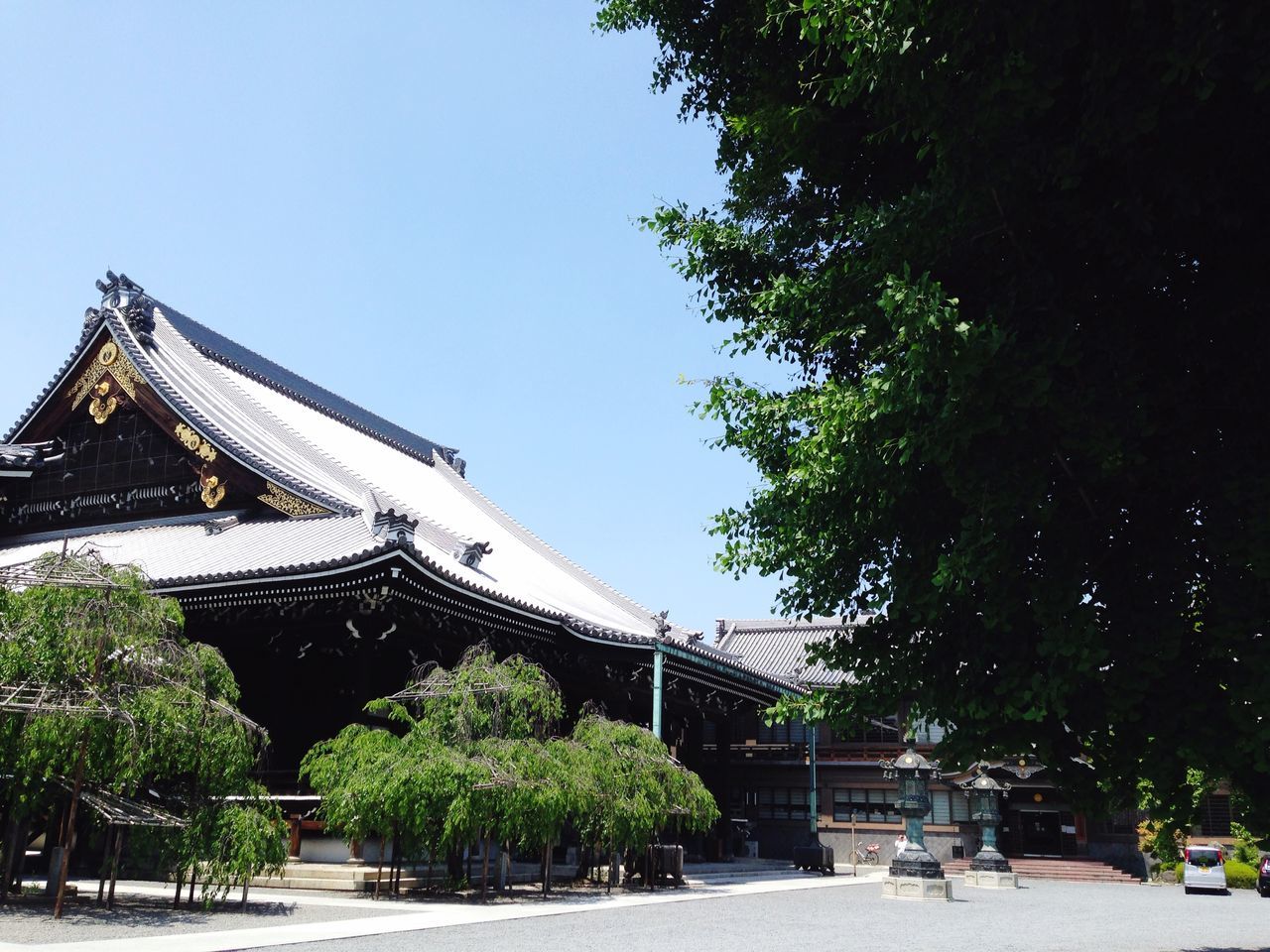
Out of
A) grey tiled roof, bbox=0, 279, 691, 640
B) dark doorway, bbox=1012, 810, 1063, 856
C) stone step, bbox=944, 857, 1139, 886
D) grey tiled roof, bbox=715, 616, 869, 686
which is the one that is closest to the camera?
grey tiled roof, bbox=0, 279, 691, 640

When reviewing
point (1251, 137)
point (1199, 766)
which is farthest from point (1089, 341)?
point (1199, 766)

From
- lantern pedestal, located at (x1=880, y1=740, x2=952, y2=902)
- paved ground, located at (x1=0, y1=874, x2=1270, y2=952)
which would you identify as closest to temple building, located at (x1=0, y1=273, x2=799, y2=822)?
paved ground, located at (x1=0, y1=874, x2=1270, y2=952)

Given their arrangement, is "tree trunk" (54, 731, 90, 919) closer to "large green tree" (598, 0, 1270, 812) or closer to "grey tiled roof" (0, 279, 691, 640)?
"grey tiled roof" (0, 279, 691, 640)

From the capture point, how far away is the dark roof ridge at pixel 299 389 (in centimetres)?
2861

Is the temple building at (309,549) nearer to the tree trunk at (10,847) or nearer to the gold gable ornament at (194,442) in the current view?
the gold gable ornament at (194,442)

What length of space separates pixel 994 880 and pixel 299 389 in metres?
25.2

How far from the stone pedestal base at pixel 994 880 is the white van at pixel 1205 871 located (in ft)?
18.1

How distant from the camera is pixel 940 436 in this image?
23.1 feet

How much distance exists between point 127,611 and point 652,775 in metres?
9.42

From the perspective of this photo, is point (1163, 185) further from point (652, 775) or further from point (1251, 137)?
point (652, 775)

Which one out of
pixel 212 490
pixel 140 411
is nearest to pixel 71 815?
pixel 212 490

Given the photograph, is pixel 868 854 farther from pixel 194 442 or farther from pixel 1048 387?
pixel 1048 387

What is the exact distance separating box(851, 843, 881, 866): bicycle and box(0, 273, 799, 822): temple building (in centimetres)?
879

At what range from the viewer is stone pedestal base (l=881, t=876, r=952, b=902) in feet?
73.0
